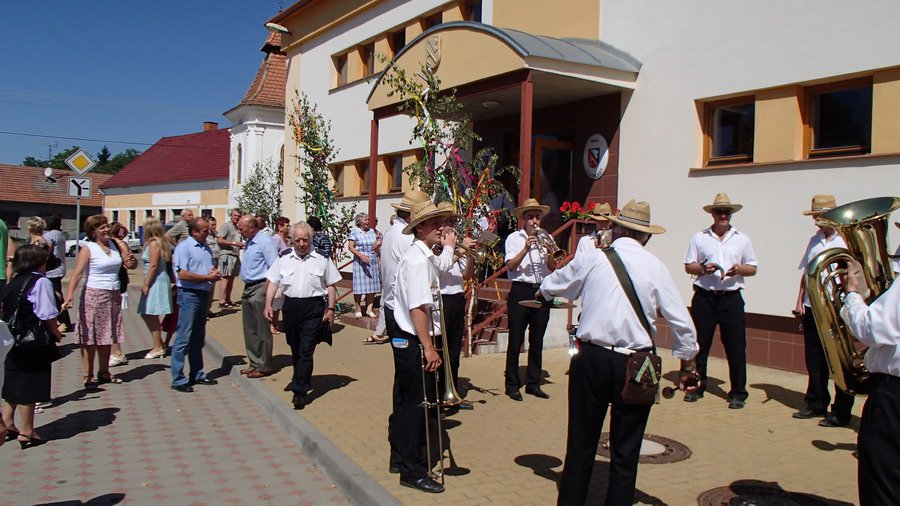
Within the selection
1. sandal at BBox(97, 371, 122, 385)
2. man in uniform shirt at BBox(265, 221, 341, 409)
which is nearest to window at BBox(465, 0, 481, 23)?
man in uniform shirt at BBox(265, 221, 341, 409)

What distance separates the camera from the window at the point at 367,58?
60.6 ft

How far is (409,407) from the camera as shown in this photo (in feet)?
15.7

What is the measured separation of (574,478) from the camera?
389cm

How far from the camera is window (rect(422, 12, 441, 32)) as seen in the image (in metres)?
16.0

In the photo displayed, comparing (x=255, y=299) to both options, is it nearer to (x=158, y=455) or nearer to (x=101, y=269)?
(x=101, y=269)

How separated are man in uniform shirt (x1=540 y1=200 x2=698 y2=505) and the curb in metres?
1.30

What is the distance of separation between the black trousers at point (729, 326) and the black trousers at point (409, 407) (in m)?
3.62

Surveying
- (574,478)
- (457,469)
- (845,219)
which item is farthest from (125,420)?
(845,219)

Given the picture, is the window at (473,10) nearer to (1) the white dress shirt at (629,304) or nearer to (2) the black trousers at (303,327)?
(2) the black trousers at (303,327)

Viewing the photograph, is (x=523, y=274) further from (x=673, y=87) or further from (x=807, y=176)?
(x=673, y=87)

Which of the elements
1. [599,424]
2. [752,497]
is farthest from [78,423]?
[752,497]

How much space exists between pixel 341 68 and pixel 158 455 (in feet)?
51.6

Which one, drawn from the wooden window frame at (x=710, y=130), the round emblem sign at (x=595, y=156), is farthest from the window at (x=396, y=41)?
the wooden window frame at (x=710, y=130)

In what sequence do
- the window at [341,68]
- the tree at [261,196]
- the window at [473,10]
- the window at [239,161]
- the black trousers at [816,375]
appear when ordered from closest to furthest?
the black trousers at [816,375] → the window at [473,10] → the window at [341,68] → the tree at [261,196] → the window at [239,161]
